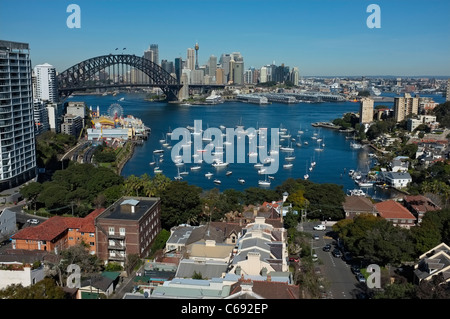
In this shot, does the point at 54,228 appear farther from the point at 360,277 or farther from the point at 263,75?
the point at 263,75

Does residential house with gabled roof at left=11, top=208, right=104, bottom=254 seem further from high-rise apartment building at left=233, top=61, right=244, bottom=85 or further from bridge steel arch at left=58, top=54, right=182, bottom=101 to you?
high-rise apartment building at left=233, top=61, right=244, bottom=85

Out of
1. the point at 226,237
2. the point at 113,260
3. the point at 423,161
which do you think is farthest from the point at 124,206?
the point at 423,161

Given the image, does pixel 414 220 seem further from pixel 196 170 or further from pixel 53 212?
pixel 196 170

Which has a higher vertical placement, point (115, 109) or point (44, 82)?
point (44, 82)

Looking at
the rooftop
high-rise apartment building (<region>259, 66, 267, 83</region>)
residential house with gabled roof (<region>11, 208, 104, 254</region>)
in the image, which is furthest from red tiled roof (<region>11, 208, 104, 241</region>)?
→ high-rise apartment building (<region>259, 66, 267, 83</region>)

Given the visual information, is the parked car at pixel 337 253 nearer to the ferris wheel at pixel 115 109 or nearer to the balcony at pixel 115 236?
the balcony at pixel 115 236

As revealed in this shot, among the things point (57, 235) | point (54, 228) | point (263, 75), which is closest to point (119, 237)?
point (57, 235)

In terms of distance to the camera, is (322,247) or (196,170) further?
(196,170)
